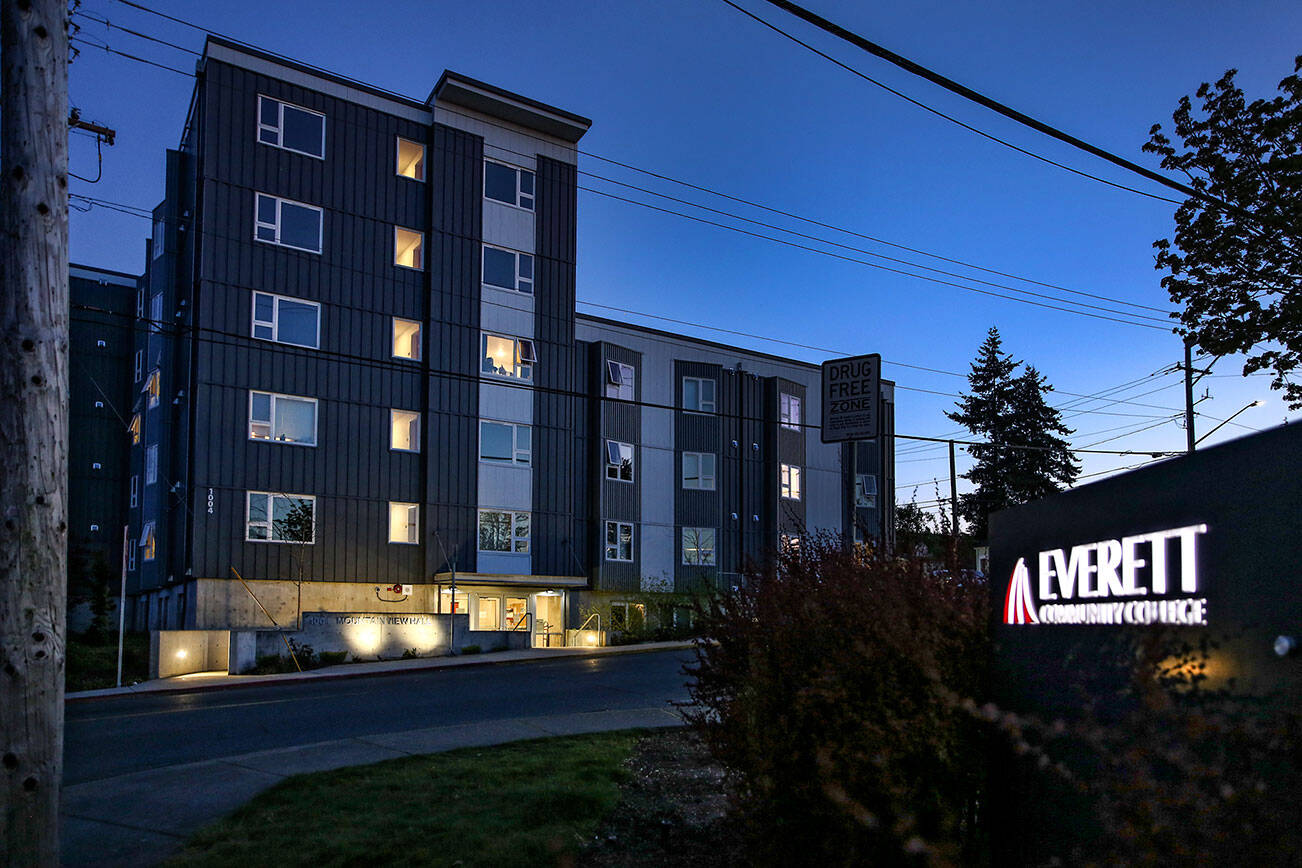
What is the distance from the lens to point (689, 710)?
14547 millimetres

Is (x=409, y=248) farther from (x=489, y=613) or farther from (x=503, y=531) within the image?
(x=489, y=613)

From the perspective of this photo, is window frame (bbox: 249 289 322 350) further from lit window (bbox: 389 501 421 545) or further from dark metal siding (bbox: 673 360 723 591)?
dark metal siding (bbox: 673 360 723 591)

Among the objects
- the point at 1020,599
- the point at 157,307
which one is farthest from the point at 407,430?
the point at 1020,599

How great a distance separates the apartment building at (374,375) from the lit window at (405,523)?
7cm

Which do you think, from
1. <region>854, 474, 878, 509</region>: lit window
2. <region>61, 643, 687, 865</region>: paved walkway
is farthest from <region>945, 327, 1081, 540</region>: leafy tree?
<region>61, 643, 687, 865</region>: paved walkway

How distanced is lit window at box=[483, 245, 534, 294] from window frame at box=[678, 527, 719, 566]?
11.8 metres

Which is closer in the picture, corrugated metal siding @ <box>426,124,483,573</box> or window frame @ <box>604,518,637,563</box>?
corrugated metal siding @ <box>426,124,483,573</box>

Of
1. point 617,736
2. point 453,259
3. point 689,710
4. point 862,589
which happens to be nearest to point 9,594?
point 862,589

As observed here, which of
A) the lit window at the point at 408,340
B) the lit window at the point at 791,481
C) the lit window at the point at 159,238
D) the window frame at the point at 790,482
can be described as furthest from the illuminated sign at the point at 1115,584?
the lit window at the point at 791,481

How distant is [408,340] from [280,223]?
16.1ft

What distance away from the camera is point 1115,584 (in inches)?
198

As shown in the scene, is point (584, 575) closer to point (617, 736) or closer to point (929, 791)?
point (617, 736)

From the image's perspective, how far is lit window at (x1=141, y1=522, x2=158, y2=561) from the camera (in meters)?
32.0

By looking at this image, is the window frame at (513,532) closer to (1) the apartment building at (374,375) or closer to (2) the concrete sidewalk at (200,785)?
(1) the apartment building at (374,375)
